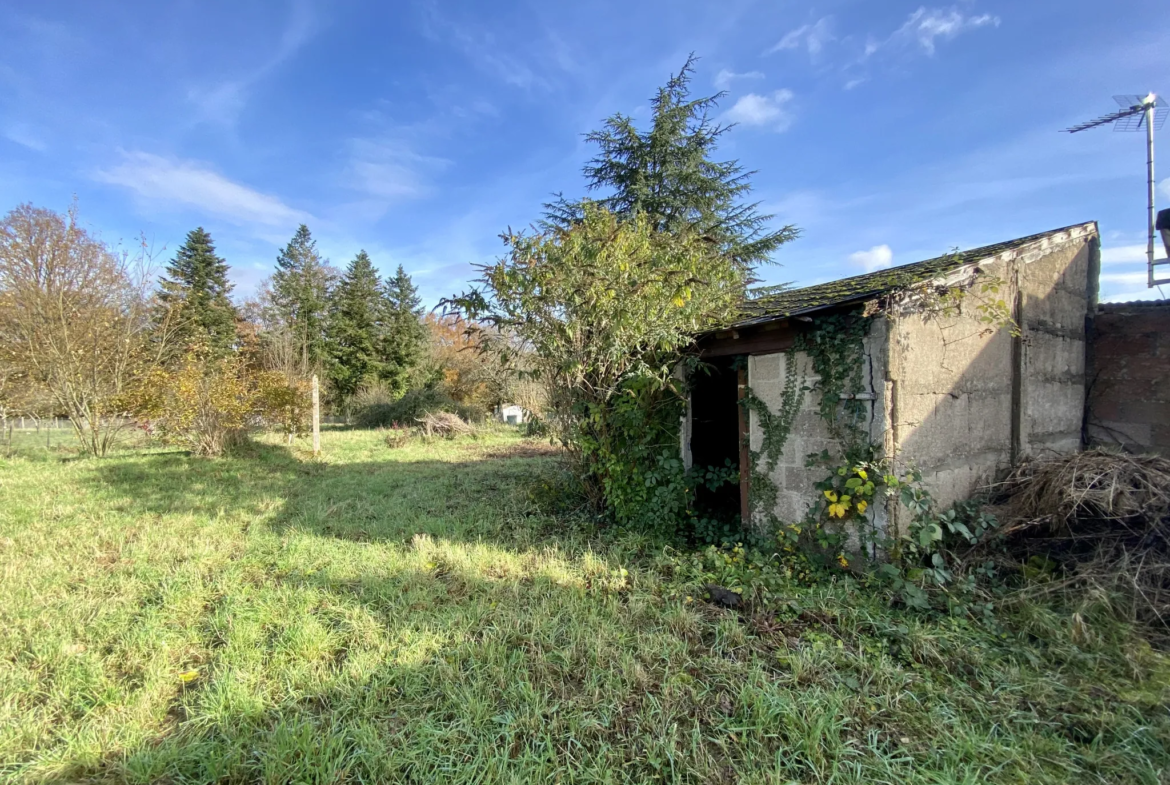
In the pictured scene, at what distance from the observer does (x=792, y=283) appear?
50.8 feet

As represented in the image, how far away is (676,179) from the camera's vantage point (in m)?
16.2

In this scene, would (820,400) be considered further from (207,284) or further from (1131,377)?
(207,284)

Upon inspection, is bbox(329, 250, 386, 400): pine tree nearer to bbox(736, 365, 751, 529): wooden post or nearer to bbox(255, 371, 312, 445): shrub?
bbox(255, 371, 312, 445): shrub

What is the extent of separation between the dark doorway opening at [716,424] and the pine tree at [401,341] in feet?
78.8

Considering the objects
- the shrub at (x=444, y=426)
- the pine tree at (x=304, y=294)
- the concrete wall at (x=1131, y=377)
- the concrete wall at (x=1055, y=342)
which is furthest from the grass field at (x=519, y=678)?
the pine tree at (x=304, y=294)

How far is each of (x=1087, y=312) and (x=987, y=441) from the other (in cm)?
273

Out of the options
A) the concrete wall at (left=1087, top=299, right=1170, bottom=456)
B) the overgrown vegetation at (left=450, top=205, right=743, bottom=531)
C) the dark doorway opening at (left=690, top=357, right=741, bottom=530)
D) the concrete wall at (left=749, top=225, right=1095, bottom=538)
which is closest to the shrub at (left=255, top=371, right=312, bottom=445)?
the overgrown vegetation at (left=450, top=205, right=743, bottom=531)

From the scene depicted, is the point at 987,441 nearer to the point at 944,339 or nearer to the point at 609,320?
the point at 944,339

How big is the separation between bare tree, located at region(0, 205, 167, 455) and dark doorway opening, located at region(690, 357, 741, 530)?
13.7 metres

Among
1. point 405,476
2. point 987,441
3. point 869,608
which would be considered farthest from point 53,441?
point 987,441

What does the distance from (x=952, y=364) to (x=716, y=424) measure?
9.61 ft

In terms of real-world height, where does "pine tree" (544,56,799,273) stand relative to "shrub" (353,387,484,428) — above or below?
above

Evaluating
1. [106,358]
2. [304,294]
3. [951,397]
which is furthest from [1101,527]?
[304,294]

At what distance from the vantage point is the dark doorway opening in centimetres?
638
